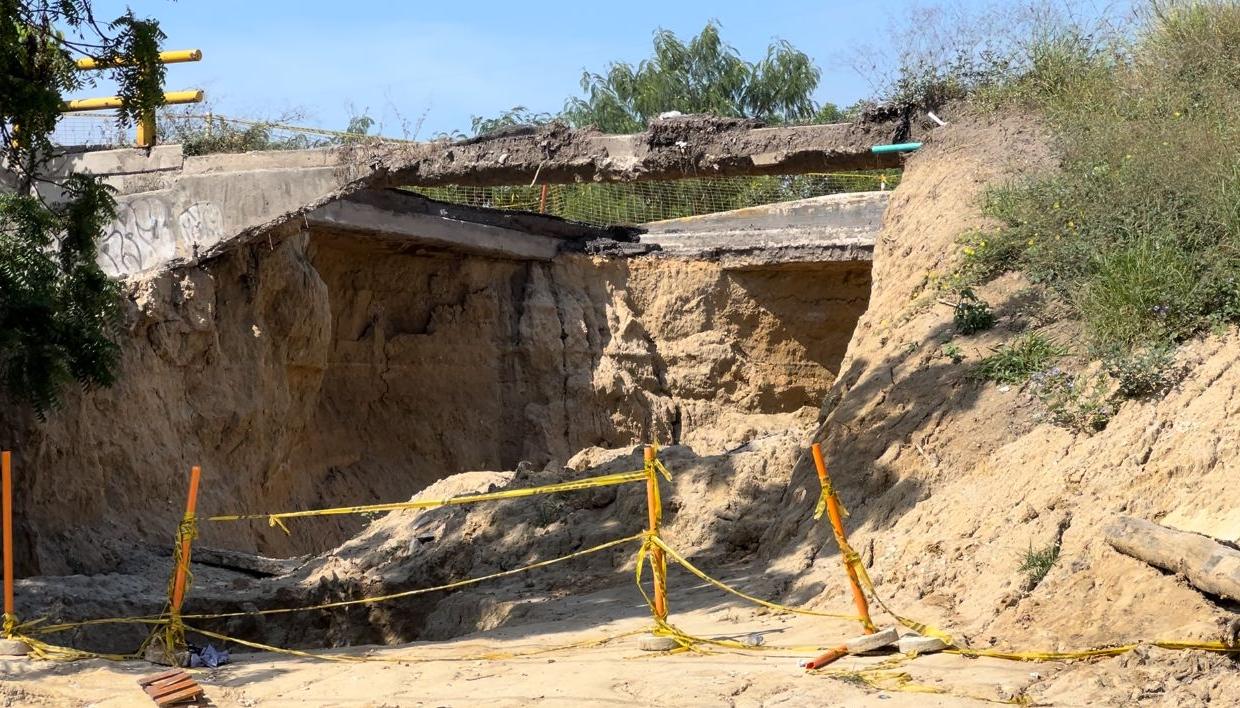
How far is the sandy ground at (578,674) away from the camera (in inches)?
231

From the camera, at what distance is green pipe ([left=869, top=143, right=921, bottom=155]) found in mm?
10289

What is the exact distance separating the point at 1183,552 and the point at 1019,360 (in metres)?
2.55

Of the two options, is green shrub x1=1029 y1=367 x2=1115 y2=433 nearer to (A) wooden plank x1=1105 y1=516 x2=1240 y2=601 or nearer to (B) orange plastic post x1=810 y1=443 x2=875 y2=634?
(A) wooden plank x1=1105 y1=516 x2=1240 y2=601

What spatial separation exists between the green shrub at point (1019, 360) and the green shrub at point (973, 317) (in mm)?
375

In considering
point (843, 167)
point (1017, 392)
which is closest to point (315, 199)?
point (843, 167)

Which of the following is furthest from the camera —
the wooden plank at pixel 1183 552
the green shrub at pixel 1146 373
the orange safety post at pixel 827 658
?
the green shrub at pixel 1146 373

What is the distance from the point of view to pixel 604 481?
7.44m

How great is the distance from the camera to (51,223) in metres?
9.70

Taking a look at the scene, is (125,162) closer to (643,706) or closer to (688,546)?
(688,546)

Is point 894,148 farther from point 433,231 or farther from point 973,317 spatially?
point 433,231

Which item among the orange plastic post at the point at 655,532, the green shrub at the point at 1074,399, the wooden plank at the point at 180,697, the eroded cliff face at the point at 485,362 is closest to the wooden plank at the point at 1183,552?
the green shrub at the point at 1074,399

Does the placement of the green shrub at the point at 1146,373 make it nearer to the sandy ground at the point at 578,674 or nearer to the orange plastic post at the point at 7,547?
the sandy ground at the point at 578,674

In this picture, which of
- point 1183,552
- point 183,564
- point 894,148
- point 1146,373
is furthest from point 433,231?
point 1183,552

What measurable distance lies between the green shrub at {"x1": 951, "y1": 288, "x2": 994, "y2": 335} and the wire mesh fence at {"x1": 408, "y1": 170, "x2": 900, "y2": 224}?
33.1 ft
